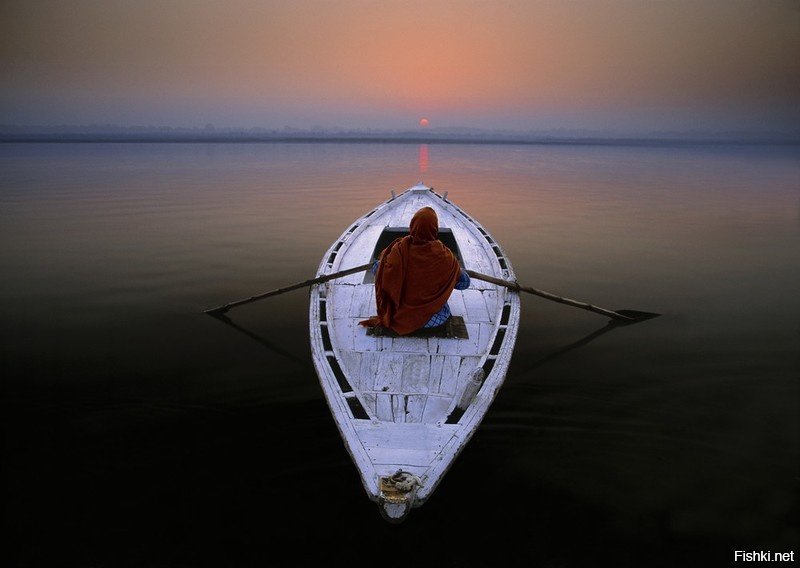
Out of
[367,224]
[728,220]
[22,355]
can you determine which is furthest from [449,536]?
[728,220]

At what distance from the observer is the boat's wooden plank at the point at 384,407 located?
4797 millimetres

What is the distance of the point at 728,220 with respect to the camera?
64.6 feet

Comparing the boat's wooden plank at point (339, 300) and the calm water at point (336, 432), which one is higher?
the boat's wooden plank at point (339, 300)

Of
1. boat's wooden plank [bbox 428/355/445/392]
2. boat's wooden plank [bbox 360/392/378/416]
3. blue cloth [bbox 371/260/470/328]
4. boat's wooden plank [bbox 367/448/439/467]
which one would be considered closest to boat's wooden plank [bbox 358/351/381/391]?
boat's wooden plank [bbox 360/392/378/416]

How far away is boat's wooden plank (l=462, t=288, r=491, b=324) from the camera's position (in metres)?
6.73

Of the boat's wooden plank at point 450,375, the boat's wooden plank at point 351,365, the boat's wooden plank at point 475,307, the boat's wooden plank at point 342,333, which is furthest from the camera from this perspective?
the boat's wooden plank at point 475,307

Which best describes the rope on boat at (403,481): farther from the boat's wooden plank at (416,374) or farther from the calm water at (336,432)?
the boat's wooden plank at (416,374)

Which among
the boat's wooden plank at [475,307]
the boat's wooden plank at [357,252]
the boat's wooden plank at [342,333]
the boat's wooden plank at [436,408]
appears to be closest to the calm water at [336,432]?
the boat's wooden plank at [436,408]

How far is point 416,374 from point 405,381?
0.56ft

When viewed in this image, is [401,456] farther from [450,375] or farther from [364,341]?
[364,341]

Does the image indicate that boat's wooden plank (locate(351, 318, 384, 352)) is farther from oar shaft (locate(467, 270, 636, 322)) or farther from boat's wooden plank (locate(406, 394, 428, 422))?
oar shaft (locate(467, 270, 636, 322))

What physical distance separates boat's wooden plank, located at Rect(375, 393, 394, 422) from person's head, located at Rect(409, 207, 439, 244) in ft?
5.69

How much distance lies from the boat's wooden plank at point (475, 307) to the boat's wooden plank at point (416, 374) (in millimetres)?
1249

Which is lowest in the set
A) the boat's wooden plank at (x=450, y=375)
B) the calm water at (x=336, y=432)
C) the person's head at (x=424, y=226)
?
the calm water at (x=336, y=432)
